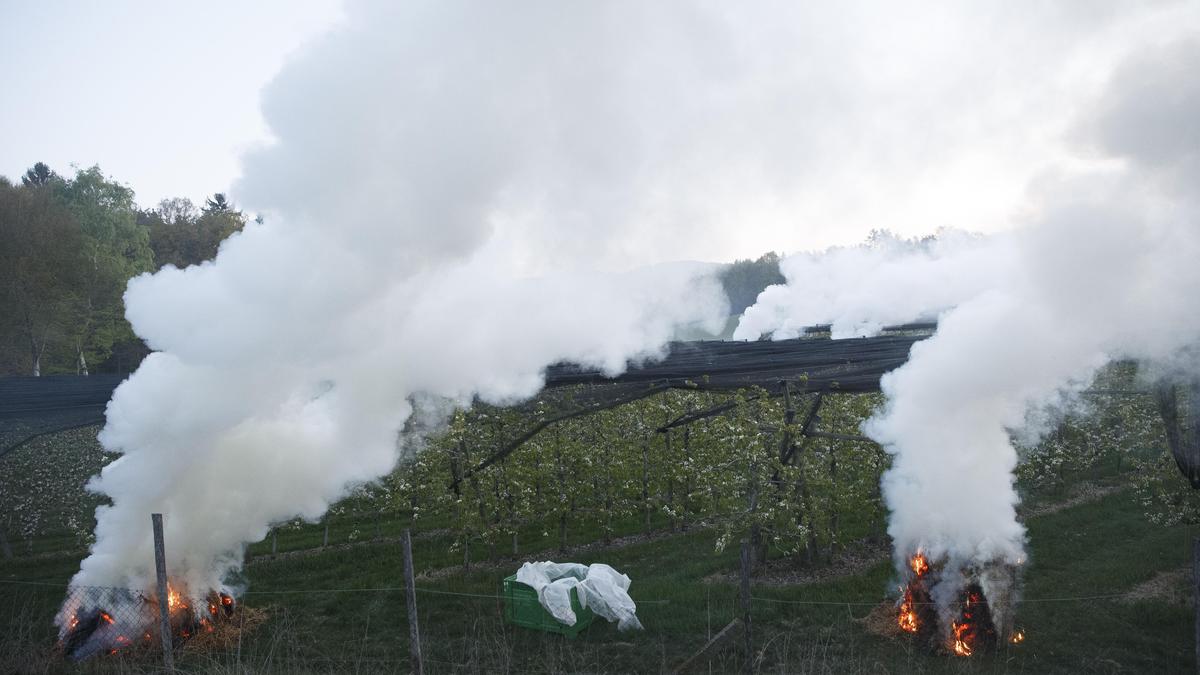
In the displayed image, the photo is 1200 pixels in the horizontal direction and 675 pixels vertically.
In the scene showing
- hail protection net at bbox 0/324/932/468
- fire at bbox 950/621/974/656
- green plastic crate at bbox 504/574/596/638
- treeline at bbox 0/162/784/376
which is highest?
treeline at bbox 0/162/784/376

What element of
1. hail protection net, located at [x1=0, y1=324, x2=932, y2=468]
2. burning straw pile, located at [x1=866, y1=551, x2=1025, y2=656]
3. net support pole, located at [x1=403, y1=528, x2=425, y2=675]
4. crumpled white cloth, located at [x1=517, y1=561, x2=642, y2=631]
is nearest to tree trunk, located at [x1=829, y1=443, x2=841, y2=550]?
hail protection net, located at [x1=0, y1=324, x2=932, y2=468]

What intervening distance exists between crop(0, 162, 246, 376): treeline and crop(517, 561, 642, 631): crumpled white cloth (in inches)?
1081

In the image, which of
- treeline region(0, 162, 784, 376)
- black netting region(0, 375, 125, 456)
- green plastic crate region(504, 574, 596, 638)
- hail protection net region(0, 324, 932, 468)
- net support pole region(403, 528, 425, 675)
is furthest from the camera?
treeline region(0, 162, 784, 376)

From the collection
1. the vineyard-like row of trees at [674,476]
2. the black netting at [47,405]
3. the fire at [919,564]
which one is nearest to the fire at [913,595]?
the fire at [919,564]

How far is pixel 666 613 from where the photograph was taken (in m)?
10.9

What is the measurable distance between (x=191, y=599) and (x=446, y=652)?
360 centimetres

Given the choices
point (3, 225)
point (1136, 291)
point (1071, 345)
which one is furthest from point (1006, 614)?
point (3, 225)

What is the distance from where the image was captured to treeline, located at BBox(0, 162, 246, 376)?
3006cm

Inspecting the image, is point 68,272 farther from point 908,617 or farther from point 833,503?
point 908,617

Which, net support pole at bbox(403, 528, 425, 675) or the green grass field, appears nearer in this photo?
net support pole at bbox(403, 528, 425, 675)

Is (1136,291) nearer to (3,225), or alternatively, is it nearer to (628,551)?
(628,551)

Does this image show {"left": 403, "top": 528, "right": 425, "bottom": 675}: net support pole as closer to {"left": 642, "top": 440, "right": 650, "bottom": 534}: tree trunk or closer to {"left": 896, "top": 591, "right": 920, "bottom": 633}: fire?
{"left": 896, "top": 591, "right": 920, "bottom": 633}: fire

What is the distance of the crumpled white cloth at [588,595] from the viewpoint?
10.2 m

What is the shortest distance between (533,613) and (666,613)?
1849 millimetres
